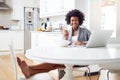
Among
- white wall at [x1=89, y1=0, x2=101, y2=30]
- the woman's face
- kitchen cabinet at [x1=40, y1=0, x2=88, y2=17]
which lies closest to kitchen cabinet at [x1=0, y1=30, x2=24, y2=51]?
kitchen cabinet at [x1=40, y1=0, x2=88, y2=17]

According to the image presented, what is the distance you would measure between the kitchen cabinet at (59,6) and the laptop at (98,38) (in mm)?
2083

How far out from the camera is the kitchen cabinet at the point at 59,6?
4.09 meters

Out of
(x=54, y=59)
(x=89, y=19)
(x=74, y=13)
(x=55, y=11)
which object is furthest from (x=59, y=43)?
(x=55, y=11)

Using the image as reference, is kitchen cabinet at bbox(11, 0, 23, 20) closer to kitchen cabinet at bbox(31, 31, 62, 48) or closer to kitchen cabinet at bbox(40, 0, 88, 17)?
kitchen cabinet at bbox(40, 0, 88, 17)

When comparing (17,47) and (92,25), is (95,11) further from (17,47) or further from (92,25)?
(17,47)

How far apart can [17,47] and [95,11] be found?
4.30m

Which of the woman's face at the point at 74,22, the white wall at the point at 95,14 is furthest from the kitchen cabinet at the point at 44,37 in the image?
the woman's face at the point at 74,22

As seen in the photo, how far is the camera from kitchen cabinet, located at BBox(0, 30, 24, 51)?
23.6 feet

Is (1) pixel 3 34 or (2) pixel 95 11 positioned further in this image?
(1) pixel 3 34

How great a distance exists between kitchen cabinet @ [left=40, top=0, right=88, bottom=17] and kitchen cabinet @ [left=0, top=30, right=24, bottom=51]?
1883 millimetres

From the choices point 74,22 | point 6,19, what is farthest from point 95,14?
point 6,19

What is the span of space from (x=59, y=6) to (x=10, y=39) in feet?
9.52

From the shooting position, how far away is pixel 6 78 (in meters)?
3.83

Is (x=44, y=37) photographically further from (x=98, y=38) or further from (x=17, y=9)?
(x=17, y=9)
